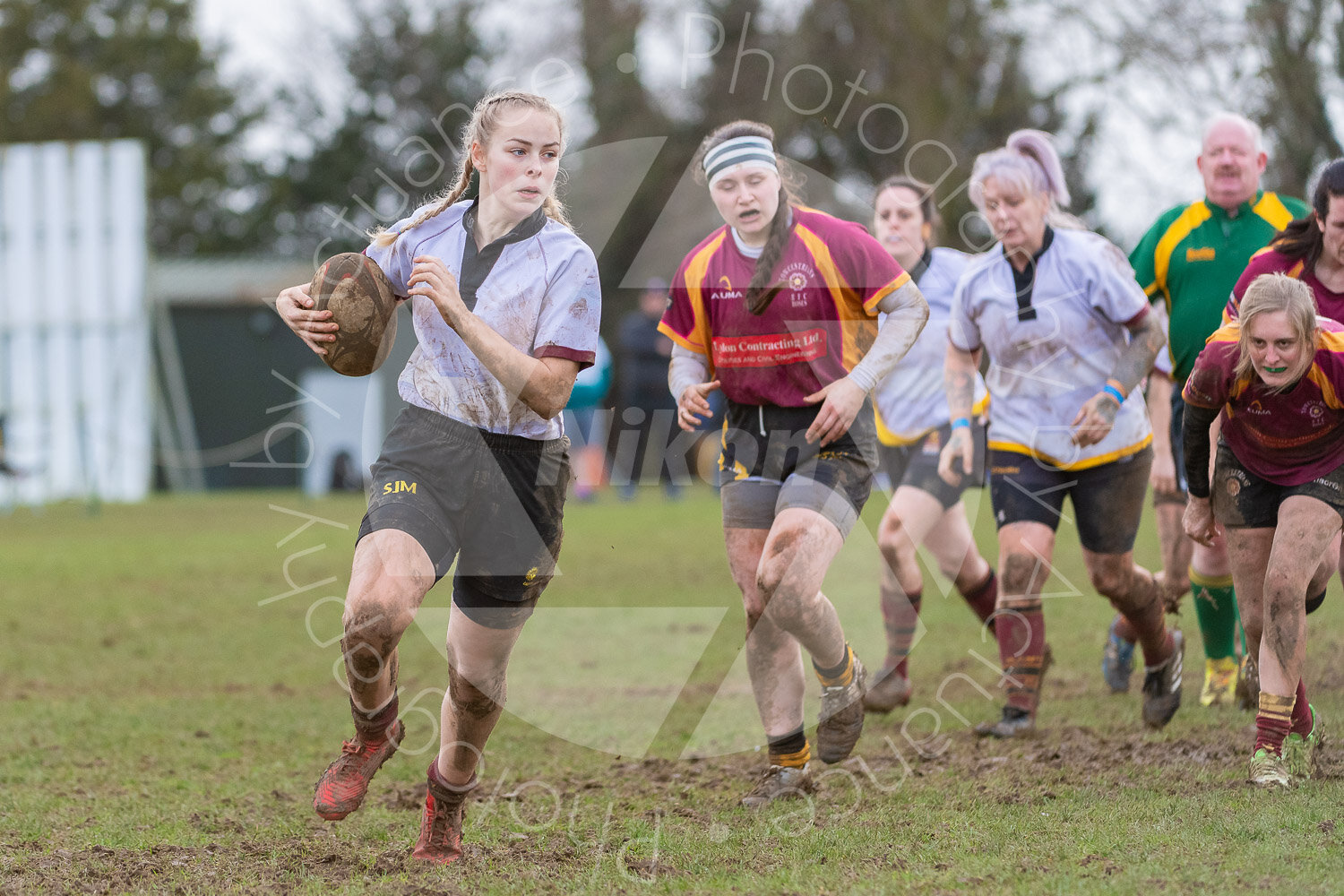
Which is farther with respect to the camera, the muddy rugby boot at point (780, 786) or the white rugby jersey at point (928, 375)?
the white rugby jersey at point (928, 375)

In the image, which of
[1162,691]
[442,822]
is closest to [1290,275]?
[1162,691]

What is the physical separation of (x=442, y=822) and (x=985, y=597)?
3609 millimetres

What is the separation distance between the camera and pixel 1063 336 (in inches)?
221

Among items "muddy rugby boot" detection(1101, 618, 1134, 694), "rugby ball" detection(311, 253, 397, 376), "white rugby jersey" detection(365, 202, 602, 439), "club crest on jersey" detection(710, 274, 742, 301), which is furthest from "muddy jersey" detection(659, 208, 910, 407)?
"muddy rugby boot" detection(1101, 618, 1134, 694)

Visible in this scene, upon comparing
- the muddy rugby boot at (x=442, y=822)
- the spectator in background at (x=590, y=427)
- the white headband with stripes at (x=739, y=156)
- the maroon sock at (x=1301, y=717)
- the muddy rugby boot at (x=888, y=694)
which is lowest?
the spectator in background at (x=590, y=427)

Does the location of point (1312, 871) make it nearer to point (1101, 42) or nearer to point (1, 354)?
point (1101, 42)

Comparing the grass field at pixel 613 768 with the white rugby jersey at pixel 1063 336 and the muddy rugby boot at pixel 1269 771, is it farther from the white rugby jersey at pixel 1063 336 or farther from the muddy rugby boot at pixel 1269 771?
the white rugby jersey at pixel 1063 336

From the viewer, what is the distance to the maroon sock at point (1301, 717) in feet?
14.7

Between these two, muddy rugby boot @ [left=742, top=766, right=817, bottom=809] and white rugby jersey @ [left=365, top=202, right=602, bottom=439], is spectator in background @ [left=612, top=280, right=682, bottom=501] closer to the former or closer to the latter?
muddy rugby boot @ [left=742, top=766, right=817, bottom=809]

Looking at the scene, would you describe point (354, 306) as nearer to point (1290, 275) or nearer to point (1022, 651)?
point (1290, 275)

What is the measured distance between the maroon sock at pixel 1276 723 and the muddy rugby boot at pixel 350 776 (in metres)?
2.80

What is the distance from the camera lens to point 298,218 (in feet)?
113

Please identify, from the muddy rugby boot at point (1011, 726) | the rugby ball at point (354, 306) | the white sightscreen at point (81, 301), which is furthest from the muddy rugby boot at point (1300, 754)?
the white sightscreen at point (81, 301)

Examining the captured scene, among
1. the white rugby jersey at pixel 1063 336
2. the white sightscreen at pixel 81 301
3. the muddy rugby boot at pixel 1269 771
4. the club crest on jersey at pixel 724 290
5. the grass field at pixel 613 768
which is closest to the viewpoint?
the grass field at pixel 613 768
